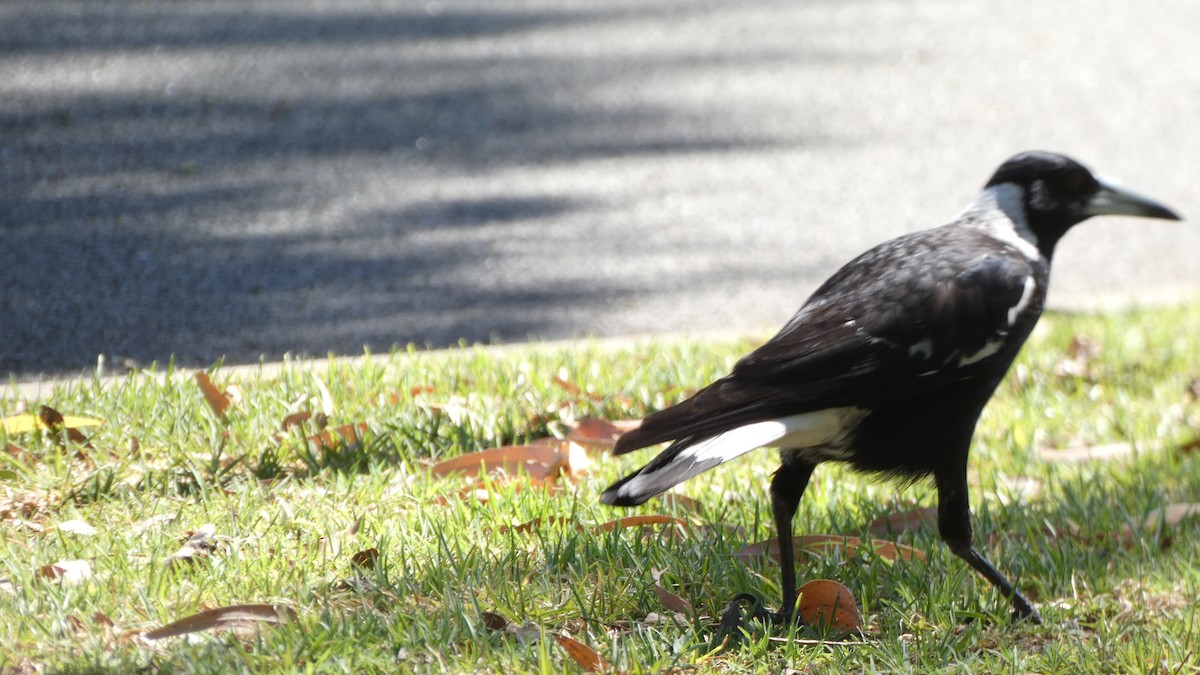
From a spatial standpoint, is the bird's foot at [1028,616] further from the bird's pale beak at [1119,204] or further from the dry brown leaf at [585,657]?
the bird's pale beak at [1119,204]

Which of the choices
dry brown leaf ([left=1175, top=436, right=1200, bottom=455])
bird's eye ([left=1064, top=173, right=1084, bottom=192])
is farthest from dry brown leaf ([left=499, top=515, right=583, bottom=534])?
dry brown leaf ([left=1175, top=436, right=1200, bottom=455])

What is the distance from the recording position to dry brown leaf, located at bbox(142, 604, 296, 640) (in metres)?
2.11

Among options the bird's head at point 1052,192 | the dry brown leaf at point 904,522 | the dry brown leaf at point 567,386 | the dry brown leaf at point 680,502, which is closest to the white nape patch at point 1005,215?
the bird's head at point 1052,192

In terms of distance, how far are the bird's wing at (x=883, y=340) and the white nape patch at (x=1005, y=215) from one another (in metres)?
0.20

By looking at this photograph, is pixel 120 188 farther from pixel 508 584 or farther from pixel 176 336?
pixel 508 584

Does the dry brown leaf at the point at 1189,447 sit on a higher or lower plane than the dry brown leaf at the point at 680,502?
lower

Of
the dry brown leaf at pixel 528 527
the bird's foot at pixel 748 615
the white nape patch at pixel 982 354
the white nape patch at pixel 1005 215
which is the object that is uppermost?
the white nape patch at pixel 1005 215

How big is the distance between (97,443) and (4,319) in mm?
904

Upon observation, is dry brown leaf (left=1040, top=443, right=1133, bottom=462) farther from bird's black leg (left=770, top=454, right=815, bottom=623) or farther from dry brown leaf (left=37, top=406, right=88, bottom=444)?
dry brown leaf (left=37, top=406, right=88, bottom=444)

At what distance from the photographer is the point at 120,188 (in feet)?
14.7

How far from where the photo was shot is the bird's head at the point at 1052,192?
304 cm

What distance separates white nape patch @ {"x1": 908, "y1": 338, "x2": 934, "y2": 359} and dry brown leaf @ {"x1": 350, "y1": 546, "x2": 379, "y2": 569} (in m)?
1.07

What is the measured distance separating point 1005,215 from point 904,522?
748mm

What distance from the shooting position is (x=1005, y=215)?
3.03 meters
